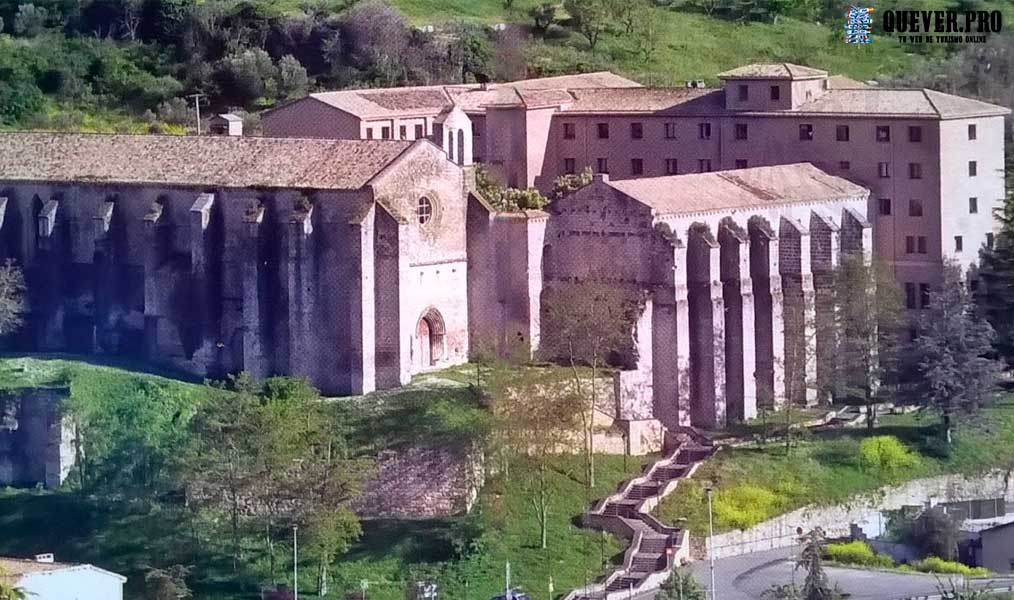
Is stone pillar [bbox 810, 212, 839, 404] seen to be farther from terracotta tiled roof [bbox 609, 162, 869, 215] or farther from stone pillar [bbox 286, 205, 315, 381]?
stone pillar [bbox 286, 205, 315, 381]

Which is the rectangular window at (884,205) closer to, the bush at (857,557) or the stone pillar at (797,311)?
the stone pillar at (797,311)

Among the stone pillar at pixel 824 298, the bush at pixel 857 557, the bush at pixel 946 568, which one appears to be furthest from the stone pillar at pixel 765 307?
the bush at pixel 946 568

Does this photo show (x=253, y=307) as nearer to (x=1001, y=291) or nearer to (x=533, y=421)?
(x=533, y=421)

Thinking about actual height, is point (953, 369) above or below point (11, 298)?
below

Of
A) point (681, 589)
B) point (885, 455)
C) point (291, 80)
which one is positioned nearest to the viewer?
point (681, 589)

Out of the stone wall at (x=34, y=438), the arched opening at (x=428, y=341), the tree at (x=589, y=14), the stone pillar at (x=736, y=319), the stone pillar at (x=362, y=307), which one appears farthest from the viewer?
the tree at (x=589, y=14)

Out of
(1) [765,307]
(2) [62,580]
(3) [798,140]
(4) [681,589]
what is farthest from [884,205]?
(2) [62,580]
